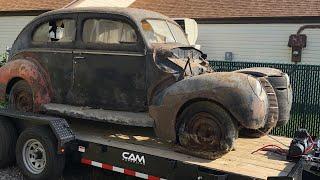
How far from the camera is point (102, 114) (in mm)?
5871

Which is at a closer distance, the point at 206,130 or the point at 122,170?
the point at 206,130

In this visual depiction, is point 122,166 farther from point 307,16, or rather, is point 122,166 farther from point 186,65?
point 307,16

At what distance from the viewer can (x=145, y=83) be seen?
564 cm

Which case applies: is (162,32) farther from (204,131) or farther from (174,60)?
(204,131)

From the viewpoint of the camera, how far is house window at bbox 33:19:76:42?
6324 millimetres

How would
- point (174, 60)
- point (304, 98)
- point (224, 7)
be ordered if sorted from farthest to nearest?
point (224, 7), point (304, 98), point (174, 60)

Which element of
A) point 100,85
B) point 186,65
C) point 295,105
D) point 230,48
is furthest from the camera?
point 230,48

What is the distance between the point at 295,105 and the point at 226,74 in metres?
5.19

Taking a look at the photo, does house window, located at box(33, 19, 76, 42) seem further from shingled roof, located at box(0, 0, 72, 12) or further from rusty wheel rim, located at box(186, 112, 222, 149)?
shingled roof, located at box(0, 0, 72, 12)

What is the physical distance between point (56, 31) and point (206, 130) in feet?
9.06

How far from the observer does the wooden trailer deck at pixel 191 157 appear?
4.50 metres

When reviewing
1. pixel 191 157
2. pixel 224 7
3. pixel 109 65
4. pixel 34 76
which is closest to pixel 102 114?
pixel 109 65

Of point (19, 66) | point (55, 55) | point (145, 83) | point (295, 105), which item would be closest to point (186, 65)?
point (145, 83)

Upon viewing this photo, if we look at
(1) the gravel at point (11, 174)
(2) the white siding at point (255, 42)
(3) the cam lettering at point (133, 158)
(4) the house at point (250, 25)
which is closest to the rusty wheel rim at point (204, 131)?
(3) the cam lettering at point (133, 158)
